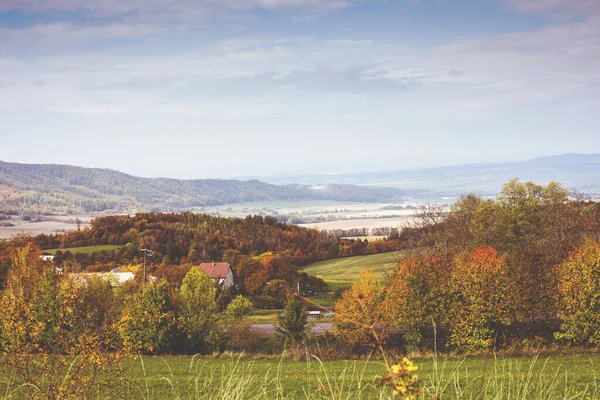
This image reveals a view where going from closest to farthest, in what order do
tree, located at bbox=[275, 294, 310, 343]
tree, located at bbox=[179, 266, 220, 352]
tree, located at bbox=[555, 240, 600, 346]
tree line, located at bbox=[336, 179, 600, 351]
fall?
tree, located at bbox=[555, 240, 600, 346] < tree line, located at bbox=[336, 179, 600, 351] < tree, located at bbox=[179, 266, 220, 352] < tree, located at bbox=[275, 294, 310, 343]

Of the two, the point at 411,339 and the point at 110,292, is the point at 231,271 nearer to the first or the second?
the point at 110,292

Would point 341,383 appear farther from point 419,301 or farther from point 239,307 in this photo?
point 239,307

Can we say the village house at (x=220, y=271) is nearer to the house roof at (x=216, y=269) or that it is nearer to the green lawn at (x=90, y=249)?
the house roof at (x=216, y=269)

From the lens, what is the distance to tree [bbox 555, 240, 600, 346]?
31391 mm

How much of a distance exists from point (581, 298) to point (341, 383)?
94.0 feet

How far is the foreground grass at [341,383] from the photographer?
15.2 ft

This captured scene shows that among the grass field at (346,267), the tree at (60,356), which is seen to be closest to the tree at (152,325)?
the tree at (60,356)

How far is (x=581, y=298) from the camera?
106 ft

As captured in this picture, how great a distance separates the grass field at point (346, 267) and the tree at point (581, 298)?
4394 cm

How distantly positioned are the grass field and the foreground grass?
2138 inches

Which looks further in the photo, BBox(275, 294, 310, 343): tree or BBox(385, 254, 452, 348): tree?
BBox(275, 294, 310, 343): tree

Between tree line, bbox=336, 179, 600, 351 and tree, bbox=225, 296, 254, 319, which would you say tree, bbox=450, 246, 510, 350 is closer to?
tree line, bbox=336, 179, 600, 351

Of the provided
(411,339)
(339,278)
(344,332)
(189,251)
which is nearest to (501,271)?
(411,339)

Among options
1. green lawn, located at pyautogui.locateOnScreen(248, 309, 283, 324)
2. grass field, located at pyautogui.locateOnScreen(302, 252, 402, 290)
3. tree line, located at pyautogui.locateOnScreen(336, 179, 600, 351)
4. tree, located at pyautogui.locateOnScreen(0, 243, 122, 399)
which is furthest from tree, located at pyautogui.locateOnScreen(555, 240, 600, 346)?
grass field, located at pyautogui.locateOnScreen(302, 252, 402, 290)
